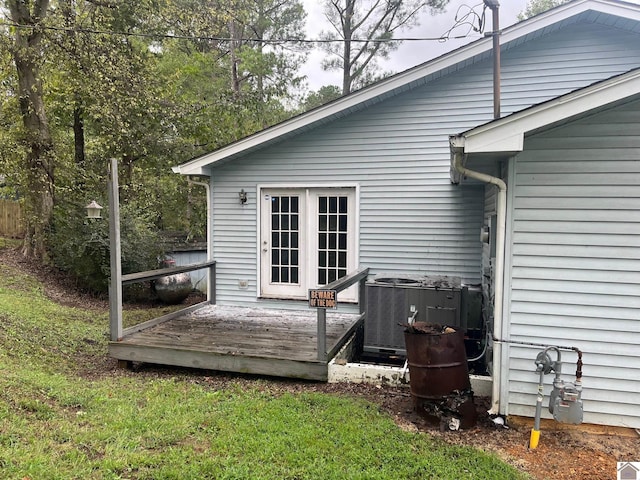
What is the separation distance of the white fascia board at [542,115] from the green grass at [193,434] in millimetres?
2247

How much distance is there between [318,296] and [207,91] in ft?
37.7

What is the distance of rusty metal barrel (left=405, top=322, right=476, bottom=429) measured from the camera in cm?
336

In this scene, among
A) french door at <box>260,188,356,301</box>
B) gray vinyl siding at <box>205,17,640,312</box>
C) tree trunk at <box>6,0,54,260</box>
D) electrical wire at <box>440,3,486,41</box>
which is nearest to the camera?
electrical wire at <box>440,3,486,41</box>

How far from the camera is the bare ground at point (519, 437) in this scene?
2861mm

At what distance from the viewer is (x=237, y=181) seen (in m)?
6.82

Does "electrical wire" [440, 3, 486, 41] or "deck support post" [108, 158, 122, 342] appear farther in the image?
"electrical wire" [440, 3, 486, 41]

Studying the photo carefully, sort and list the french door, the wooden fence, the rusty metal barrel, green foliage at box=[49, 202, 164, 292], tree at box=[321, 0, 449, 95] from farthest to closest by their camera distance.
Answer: tree at box=[321, 0, 449, 95] < the wooden fence < green foliage at box=[49, 202, 164, 292] < the french door < the rusty metal barrel

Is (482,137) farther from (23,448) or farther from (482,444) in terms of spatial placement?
(23,448)

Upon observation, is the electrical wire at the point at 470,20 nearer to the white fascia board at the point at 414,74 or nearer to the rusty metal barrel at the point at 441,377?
the white fascia board at the point at 414,74

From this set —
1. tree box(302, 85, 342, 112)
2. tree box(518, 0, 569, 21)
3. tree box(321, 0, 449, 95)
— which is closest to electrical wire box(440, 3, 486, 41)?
tree box(321, 0, 449, 95)

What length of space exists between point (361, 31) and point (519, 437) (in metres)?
16.2

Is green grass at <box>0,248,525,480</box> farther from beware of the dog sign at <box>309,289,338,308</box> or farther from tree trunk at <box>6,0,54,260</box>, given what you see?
tree trunk at <box>6,0,54,260</box>

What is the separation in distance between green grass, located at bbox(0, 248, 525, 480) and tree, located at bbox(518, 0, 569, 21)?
18353 mm

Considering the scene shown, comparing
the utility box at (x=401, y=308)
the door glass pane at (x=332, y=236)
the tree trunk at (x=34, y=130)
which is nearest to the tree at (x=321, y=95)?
the tree trunk at (x=34, y=130)
